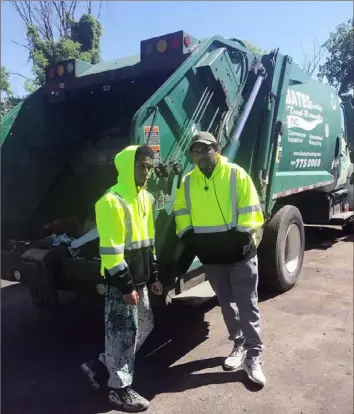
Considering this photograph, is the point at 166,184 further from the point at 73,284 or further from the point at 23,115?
the point at 23,115

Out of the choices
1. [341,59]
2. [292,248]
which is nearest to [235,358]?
[292,248]

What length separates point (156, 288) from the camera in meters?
2.91

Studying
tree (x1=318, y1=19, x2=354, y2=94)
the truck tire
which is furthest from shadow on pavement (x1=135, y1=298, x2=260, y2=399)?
tree (x1=318, y1=19, x2=354, y2=94)

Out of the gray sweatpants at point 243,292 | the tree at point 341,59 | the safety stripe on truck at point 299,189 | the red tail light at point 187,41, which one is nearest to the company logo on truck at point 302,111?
the safety stripe on truck at point 299,189

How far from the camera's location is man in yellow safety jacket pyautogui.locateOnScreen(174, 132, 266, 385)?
284cm

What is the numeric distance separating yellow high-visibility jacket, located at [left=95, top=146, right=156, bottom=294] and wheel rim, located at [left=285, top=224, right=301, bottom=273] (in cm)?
238

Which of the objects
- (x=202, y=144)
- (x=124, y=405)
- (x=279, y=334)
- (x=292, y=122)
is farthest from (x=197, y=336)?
(x=292, y=122)

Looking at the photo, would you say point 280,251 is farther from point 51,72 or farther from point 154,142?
point 51,72

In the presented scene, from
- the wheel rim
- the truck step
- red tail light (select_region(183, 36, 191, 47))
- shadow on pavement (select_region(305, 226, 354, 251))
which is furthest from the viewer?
shadow on pavement (select_region(305, 226, 354, 251))

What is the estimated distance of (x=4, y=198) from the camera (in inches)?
157

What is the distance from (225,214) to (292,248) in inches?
89.4

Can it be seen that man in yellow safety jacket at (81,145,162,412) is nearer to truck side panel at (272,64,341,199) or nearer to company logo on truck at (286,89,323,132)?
truck side panel at (272,64,341,199)

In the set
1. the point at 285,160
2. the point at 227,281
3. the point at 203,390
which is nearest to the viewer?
the point at 203,390

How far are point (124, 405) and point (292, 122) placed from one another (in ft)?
10.7
